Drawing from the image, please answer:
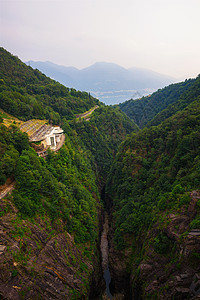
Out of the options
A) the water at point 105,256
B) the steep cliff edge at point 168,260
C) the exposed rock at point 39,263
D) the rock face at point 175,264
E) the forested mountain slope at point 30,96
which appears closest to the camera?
the exposed rock at point 39,263

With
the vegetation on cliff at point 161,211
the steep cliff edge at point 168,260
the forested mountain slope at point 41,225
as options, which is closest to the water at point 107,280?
the forested mountain slope at point 41,225

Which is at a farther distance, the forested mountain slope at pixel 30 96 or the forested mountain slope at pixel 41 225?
the forested mountain slope at pixel 30 96

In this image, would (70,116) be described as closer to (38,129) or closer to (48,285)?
(38,129)

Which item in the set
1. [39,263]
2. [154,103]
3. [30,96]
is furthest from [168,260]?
[154,103]

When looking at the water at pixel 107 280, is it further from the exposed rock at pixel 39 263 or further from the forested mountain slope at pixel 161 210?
the exposed rock at pixel 39 263

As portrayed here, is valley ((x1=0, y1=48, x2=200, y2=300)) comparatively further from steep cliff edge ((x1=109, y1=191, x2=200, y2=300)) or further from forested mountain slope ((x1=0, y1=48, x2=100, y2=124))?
forested mountain slope ((x1=0, y1=48, x2=100, y2=124))

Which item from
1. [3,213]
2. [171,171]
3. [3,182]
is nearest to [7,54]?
[3,182]
